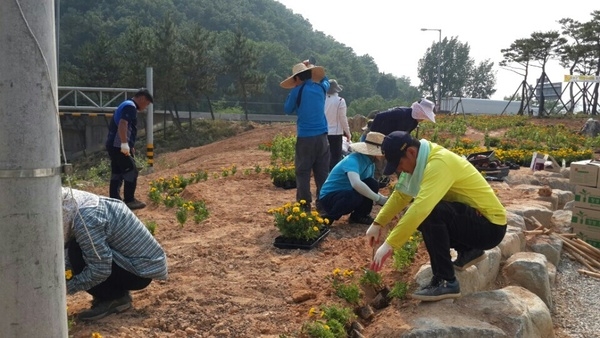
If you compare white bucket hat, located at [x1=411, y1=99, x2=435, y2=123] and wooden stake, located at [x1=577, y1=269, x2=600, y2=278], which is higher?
white bucket hat, located at [x1=411, y1=99, x2=435, y2=123]

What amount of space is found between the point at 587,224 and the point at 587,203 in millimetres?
252

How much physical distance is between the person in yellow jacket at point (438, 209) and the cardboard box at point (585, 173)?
3755 mm

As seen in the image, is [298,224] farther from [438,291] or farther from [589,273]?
[589,273]

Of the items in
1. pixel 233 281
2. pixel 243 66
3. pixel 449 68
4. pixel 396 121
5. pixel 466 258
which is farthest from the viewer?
pixel 449 68

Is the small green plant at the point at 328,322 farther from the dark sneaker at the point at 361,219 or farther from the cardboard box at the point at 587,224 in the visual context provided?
the cardboard box at the point at 587,224

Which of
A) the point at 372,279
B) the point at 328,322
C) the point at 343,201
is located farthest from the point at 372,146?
the point at 328,322

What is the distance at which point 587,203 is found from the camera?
23.5 ft

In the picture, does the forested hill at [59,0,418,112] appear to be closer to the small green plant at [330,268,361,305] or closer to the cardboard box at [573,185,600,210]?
the cardboard box at [573,185,600,210]

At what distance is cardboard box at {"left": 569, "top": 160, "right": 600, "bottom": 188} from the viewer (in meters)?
7.15

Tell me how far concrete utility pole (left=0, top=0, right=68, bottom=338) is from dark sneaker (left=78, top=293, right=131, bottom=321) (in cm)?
177

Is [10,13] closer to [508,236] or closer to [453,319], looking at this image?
[453,319]

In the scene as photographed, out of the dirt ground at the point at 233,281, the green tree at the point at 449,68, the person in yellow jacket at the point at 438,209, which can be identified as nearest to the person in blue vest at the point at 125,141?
the dirt ground at the point at 233,281

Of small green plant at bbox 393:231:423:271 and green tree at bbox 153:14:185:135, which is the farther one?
green tree at bbox 153:14:185:135

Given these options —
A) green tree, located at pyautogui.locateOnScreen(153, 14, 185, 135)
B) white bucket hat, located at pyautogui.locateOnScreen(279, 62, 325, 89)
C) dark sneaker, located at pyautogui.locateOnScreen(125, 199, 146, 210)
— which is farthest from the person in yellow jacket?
green tree, located at pyautogui.locateOnScreen(153, 14, 185, 135)
